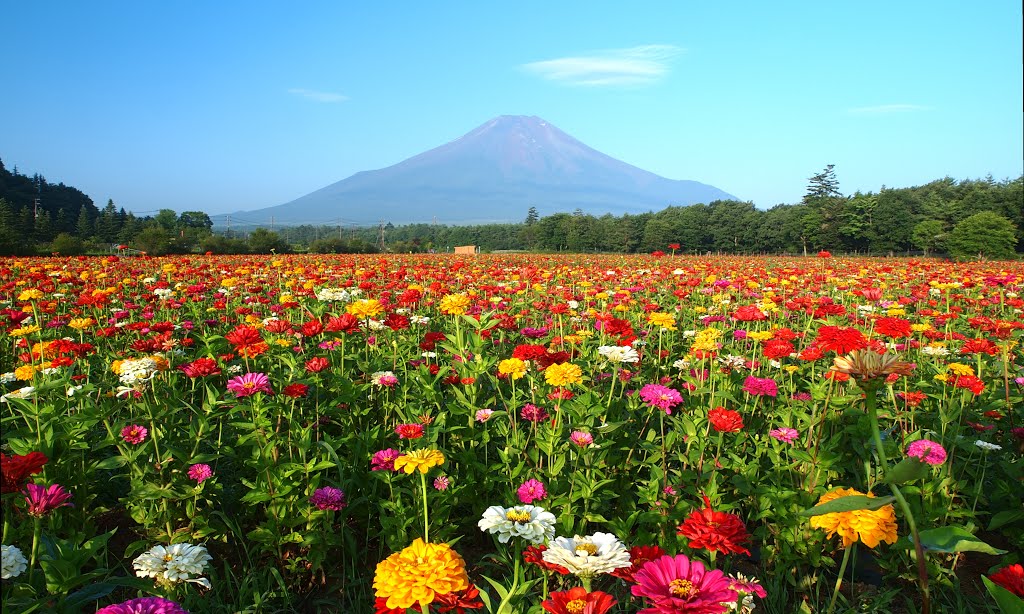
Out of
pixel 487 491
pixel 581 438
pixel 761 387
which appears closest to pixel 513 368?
pixel 581 438

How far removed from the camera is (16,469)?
1.22 m

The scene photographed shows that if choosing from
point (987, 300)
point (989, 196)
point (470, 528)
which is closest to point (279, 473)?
point (470, 528)

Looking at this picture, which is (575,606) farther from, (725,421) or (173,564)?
(725,421)

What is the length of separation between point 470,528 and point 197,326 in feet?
12.6

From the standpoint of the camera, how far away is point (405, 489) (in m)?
2.38

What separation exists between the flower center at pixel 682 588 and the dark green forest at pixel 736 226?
25.9 m

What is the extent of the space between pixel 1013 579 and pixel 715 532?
615 mm

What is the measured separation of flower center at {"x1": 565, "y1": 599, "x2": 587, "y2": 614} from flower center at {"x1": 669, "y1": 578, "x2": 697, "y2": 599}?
18 centimetres

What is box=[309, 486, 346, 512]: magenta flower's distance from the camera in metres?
2.24

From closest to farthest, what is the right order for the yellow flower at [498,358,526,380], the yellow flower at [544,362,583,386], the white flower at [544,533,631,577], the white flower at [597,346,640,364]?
the white flower at [544,533,631,577], the yellow flower at [544,362,583,386], the yellow flower at [498,358,526,380], the white flower at [597,346,640,364]

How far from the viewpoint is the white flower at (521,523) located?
1.47 m

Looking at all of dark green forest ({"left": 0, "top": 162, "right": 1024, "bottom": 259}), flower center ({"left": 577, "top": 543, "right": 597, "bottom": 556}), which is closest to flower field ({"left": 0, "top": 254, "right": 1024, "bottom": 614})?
flower center ({"left": 577, "top": 543, "right": 597, "bottom": 556})

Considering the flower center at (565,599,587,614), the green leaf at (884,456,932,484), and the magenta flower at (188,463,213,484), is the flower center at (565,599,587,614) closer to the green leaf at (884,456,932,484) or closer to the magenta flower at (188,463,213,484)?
the green leaf at (884,456,932,484)

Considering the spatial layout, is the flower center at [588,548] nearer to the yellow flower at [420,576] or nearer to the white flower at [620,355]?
the yellow flower at [420,576]
